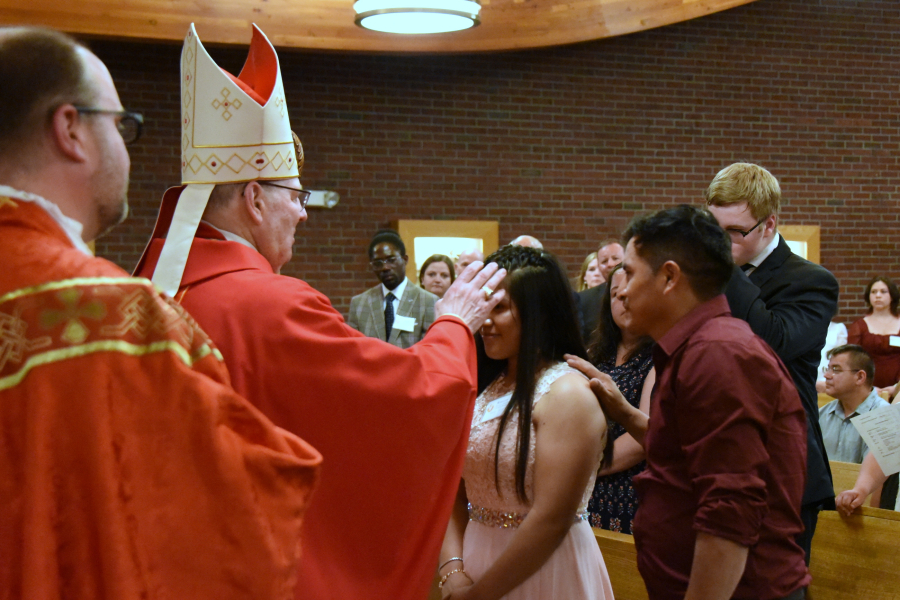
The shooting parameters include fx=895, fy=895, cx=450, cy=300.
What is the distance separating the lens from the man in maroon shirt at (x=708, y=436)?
1564 millimetres

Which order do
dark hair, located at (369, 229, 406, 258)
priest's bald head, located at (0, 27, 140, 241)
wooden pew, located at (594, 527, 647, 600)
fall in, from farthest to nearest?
dark hair, located at (369, 229, 406, 258), wooden pew, located at (594, 527, 647, 600), priest's bald head, located at (0, 27, 140, 241)

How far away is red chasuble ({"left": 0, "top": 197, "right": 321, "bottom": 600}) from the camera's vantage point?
3.12 feet

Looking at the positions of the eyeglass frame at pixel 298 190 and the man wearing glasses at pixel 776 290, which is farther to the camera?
the man wearing glasses at pixel 776 290

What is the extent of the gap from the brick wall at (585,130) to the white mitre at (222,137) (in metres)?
5.77

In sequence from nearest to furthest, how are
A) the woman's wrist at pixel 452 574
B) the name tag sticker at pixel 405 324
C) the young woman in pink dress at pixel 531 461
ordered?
1. the young woman in pink dress at pixel 531 461
2. the woman's wrist at pixel 452 574
3. the name tag sticker at pixel 405 324

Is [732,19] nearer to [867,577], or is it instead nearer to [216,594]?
[867,577]

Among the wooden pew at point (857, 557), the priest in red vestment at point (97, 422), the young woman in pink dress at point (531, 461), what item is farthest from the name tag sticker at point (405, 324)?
the priest in red vestment at point (97, 422)

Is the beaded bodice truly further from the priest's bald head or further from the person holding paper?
the person holding paper

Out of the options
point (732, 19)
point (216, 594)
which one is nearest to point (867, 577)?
point (216, 594)

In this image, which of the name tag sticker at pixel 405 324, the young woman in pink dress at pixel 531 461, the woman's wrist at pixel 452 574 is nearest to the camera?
the young woman in pink dress at pixel 531 461

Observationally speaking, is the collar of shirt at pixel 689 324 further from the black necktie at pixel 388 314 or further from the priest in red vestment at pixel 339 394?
the black necktie at pixel 388 314

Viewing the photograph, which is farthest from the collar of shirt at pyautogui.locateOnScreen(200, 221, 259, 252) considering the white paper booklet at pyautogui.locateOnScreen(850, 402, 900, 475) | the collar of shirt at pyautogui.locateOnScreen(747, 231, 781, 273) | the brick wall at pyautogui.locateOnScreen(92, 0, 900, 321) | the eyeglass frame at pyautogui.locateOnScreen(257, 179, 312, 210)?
the brick wall at pyautogui.locateOnScreen(92, 0, 900, 321)

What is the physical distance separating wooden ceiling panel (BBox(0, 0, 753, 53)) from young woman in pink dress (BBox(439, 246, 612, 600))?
17.0ft

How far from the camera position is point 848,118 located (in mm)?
8953
